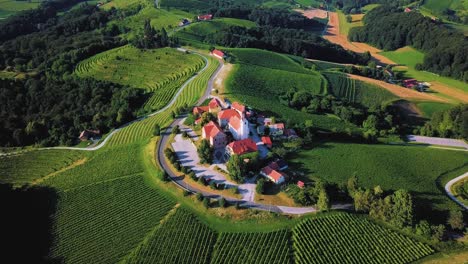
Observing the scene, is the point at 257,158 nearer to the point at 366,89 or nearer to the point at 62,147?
the point at 62,147

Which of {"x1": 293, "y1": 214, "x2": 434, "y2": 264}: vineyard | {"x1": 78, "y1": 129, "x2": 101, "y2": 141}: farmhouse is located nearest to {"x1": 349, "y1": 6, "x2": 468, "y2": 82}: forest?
{"x1": 293, "y1": 214, "x2": 434, "y2": 264}: vineyard

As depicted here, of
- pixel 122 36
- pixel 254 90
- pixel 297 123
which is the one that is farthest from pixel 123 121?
pixel 122 36

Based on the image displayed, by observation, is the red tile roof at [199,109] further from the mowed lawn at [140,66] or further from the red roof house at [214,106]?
the mowed lawn at [140,66]

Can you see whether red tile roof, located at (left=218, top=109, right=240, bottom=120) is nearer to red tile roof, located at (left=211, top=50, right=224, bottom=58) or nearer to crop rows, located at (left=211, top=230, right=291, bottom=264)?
crop rows, located at (left=211, top=230, right=291, bottom=264)

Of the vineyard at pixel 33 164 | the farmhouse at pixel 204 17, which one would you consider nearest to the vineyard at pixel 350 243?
the vineyard at pixel 33 164

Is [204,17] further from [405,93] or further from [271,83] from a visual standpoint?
[405,93]
